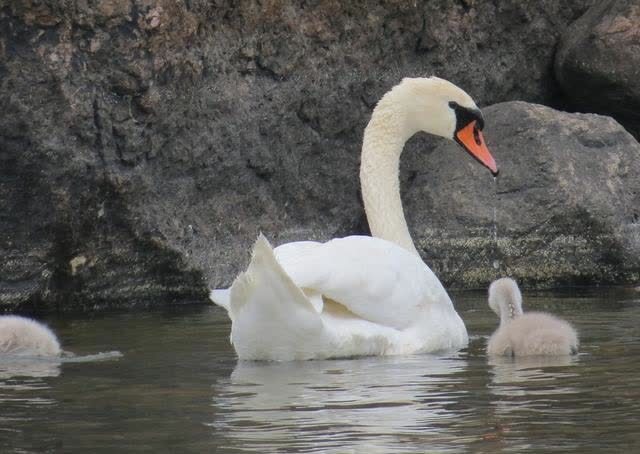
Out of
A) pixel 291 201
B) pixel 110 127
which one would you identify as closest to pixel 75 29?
pixel 110 127

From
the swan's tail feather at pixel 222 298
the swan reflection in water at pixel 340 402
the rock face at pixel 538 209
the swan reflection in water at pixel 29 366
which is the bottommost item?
the swan reflection in water at pixel 340 402

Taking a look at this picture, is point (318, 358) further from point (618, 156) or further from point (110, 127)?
point (618, 156)

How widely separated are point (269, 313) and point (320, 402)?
861 mm

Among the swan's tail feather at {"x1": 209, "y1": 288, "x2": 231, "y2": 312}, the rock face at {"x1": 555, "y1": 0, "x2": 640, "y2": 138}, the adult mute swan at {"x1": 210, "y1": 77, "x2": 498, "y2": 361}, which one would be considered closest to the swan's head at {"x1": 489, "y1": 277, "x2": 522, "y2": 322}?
the adult mute swan at {"x1": 210, "y1": 77, "x2": 498, "y2": 361}

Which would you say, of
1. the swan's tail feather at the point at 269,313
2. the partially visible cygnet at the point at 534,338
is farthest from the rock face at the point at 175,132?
the partially visible cygnet at the point at 534,338

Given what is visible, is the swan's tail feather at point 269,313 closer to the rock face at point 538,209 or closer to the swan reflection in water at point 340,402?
the swan reflection in water at point 340,402

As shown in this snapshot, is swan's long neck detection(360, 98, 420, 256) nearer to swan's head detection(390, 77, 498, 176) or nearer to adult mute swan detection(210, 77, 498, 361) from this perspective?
swan's head detection(390, 77, 498, 176)

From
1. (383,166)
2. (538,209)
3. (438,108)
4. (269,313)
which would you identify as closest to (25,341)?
(269,313)

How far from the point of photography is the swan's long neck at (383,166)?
9.05m

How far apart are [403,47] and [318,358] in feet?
17.3

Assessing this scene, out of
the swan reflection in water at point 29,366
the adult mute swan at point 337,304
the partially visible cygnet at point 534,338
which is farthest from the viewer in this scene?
the partially visible cygnet at point 534,338

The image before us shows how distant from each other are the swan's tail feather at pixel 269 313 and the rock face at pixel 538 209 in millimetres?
3982

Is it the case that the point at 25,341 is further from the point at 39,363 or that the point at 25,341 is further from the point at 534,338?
the point at 534,338

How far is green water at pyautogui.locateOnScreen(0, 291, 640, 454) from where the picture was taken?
509 centimetres
